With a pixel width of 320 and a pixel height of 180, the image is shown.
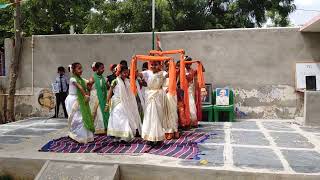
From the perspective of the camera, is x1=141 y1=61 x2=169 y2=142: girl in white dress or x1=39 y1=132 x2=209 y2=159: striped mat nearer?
x1=39 y1=132 x2=209 y2=159: striped mat

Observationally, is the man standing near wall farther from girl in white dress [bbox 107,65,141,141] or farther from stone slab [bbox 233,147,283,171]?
stone slab [bbox 233,147,283,171]

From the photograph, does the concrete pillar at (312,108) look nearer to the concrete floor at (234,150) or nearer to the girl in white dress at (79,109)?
the concrete floor at (234,150)

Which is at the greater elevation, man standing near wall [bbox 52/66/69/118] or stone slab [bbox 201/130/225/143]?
man standing near wall [bbox 52/66/69/118]

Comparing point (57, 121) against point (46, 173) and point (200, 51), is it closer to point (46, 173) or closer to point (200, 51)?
point (200, 51)

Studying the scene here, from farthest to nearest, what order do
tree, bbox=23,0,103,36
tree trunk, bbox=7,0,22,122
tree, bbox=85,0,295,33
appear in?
tree, bbox=85,0,295,33 < tree, bbox=23,0,103,36 < tree trunk, bbox=7,0,22,122

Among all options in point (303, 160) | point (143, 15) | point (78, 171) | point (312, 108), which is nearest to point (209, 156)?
point (303, 160)

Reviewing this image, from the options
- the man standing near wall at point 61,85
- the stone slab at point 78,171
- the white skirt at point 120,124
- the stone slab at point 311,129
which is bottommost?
the stone slab at point 78,171

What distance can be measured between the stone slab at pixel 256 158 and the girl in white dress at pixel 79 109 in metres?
2.70

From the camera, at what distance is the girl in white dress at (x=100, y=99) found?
775 cm

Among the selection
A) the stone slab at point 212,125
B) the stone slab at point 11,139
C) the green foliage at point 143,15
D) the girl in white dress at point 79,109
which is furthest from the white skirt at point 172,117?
the green foliage at point 143,15

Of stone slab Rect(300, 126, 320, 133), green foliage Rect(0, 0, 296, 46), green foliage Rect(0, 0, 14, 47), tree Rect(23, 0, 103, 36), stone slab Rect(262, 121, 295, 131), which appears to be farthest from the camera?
green foliage Rect(0, 0, 14, 47)

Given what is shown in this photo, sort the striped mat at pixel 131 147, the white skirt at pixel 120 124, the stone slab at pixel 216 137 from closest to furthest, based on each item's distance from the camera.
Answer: the striped mat at pixel 131 147, the white skirt at pixel 120 124, the stone slab at pixel 216 137

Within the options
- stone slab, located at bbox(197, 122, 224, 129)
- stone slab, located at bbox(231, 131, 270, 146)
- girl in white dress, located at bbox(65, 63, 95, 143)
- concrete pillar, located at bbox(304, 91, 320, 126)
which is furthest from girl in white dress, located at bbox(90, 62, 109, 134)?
concrete pillar, located at bbox(304, 91, 320, 126)

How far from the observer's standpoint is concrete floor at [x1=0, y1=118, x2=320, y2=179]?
5.79 meters
